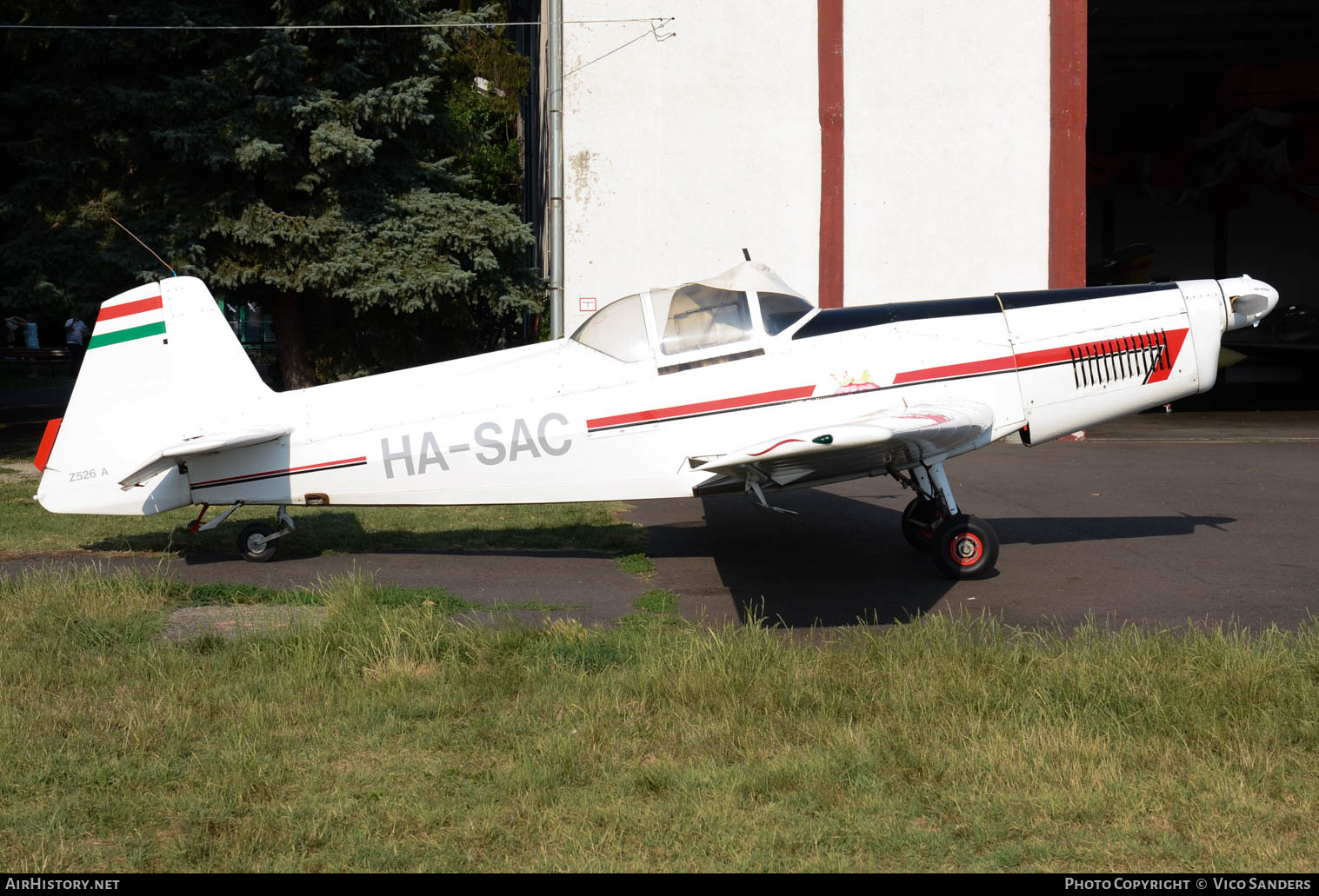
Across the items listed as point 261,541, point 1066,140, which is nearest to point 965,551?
point 261,541

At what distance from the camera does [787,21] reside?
53.7 feet

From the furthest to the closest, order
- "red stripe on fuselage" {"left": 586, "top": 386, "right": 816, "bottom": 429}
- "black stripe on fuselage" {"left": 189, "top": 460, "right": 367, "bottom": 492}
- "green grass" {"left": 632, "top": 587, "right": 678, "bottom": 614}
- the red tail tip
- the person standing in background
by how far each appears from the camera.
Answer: the person standing in background
the red tail tip
"black stripe on fuselage" {"left": 189, "top": 460, "right": 367, "bottom": 492}
"red stripe on fuselage" {"left": 586, "top": 386, "right": 816, "bottom": 429}
"green grass" {"left": 632, "top": 587, "right": 678, "bottom": 614}

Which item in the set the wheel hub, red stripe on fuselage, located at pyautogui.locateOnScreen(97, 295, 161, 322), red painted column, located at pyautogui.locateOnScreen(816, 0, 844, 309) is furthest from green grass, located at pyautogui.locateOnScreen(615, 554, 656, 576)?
red painted column, located at pyautogui.locateOnScreen(816, 0, 844, 309)

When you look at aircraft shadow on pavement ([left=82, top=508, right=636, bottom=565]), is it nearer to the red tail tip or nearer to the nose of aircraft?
the red tail tip

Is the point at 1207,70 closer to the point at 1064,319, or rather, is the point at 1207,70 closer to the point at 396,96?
the point at 396,96

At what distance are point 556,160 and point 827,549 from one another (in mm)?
9475

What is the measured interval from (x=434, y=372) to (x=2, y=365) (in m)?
28.5

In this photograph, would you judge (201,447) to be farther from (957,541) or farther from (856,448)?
(957,541)

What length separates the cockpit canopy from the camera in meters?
8.03

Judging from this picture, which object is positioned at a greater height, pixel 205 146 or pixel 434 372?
pixel 205 146

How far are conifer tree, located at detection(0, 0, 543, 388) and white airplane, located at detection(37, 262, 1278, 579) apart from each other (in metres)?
6.88

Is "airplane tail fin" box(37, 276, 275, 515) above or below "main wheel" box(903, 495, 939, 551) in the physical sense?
above

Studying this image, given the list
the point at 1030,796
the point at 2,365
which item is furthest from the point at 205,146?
the point at 2,365

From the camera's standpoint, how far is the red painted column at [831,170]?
53.8 ft
